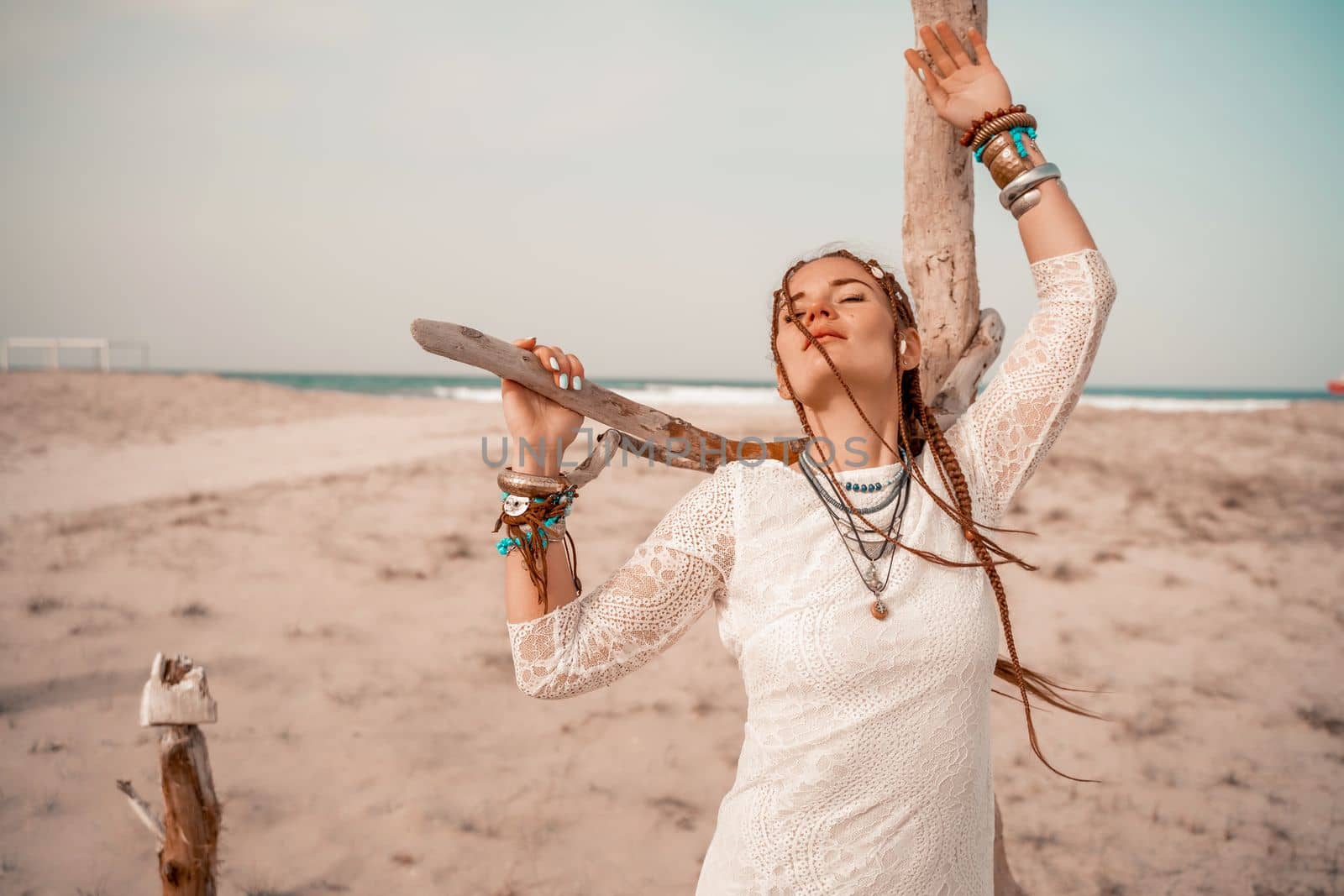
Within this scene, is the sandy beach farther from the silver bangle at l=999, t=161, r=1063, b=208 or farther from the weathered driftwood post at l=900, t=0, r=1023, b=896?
the silver bangle at l=999, t=161, r=1063, b=208

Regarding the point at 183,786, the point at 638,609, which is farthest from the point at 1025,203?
the point at 183,786

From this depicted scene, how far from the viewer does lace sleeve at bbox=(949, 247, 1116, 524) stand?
5.72ft

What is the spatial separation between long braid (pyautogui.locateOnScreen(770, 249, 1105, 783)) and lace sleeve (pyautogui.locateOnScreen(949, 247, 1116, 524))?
0.08 m

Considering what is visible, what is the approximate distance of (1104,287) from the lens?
1.75 meters

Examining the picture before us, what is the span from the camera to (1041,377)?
5.79 ft

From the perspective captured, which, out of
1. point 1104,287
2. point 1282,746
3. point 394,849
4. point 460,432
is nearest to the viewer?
point 1104,287

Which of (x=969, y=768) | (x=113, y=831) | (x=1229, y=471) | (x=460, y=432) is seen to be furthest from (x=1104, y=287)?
(x=460, y=432)

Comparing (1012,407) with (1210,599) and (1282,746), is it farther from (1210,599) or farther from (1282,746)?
(1210,599)

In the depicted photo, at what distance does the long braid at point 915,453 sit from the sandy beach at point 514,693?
0.53m

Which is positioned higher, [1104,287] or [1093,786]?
[1104,287]

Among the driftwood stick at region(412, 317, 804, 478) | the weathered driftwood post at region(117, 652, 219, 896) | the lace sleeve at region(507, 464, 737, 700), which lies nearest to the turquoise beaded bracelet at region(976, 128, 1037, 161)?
the driftwood stick at region(412, 317, 804, 478)

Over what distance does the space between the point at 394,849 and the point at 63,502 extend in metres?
8.90

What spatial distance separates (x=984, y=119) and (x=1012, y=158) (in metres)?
0.13

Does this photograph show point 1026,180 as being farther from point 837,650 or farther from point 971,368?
point 837,650
